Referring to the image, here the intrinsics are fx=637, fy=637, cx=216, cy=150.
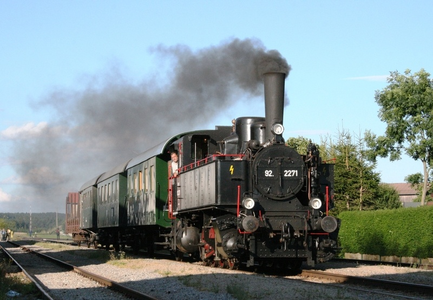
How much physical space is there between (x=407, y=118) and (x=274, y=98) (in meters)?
23.1

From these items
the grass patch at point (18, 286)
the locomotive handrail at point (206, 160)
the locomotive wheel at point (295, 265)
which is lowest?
the grass patch at point (18, 286)

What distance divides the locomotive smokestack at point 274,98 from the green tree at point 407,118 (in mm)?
21837

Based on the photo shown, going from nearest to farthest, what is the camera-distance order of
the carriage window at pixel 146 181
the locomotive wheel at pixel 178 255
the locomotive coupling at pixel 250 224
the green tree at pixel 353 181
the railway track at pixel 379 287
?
the railway track at pixel 379 287, the locomotive coupling at pixel 250 224, the locomotive wheel at pixel 178 255, the carriage window at pixel 146 181, the green tree at pixel 353 181

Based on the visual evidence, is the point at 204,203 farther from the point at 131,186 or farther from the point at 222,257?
the point at 131,186

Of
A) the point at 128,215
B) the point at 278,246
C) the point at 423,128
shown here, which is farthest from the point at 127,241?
the point at 423,128

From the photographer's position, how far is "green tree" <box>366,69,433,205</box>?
34656 millimetres

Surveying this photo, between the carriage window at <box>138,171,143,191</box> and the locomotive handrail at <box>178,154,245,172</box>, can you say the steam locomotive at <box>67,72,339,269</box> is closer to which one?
the locomotive handrail at <box>178,154,245,172</box>

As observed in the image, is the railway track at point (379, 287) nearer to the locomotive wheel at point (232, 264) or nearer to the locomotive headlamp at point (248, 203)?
the locomotive headlamp at point (248, 203)

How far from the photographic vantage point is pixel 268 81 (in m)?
14.4

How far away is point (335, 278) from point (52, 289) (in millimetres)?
5819

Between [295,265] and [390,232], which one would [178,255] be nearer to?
[295,265]

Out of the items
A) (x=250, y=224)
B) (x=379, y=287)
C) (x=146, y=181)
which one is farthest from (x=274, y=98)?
(x=146, y=181)

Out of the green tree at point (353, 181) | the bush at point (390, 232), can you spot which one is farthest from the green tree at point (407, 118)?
the bush at point (390, 232)

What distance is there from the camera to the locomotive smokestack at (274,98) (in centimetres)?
1424
